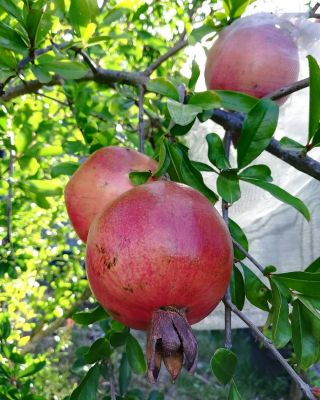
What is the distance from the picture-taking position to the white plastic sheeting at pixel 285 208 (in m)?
1.06

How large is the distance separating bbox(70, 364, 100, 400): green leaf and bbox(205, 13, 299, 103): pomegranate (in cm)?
61

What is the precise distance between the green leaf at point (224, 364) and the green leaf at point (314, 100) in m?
0.34

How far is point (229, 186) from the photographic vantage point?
29.1 inches

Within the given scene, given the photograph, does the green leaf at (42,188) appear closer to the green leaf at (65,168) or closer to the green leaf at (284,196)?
the green leaf at (65,168)

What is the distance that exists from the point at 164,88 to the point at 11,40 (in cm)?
28

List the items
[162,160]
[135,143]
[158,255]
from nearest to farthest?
[158,255] → [162,160] → [135,143]

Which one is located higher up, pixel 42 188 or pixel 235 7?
Answer: pixel 235 7

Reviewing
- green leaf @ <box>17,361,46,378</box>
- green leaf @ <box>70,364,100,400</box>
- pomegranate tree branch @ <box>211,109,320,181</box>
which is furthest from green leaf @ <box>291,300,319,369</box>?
green leaf @ <box>17,361,46,378</box>

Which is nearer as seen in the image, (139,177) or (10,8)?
(139,177)

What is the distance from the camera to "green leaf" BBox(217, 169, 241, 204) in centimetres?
72

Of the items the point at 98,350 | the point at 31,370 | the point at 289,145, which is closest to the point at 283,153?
the point at 289,145

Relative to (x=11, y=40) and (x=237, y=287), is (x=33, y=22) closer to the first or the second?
(x=11, y=40)

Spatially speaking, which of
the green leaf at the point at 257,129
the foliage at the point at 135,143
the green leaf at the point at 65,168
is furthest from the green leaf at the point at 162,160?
the green leaf at the point at 65,168

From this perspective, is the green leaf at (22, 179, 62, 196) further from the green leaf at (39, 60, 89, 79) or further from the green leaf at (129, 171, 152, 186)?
the green leaf at (129, 171, 152, 186)
